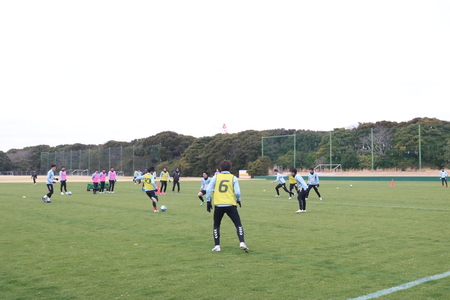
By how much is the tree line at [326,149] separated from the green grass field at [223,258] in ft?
138

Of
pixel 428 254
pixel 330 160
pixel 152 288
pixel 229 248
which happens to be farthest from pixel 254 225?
pixel 330 160

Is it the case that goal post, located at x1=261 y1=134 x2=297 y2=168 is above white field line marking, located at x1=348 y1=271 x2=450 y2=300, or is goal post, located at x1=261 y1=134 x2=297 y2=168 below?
above

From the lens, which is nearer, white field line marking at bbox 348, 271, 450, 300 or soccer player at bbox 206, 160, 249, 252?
white field line marking at bbox 348, 271, 450, 300

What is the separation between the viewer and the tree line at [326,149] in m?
53.4

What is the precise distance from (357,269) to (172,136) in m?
94.4

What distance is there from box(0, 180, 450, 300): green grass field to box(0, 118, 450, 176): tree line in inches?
1653

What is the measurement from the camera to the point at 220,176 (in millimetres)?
9312

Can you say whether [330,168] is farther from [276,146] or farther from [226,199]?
[226,199]

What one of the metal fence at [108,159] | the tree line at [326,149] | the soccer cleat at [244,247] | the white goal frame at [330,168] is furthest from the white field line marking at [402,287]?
the metal fence at [108,159]

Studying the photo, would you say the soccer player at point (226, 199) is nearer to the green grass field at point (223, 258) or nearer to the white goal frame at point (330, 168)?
the green grass field at point (223, 258)

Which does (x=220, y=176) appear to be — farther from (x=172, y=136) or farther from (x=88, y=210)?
(x=172, y=136)

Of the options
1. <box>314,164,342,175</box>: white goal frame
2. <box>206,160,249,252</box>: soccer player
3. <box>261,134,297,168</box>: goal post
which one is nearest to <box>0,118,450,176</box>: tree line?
<box>261,134,297,168</box>: goal post

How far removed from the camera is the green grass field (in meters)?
6.34

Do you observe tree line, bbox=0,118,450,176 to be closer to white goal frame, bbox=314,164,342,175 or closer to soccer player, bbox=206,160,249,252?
white goal frame, bbox=314,164,342,175
